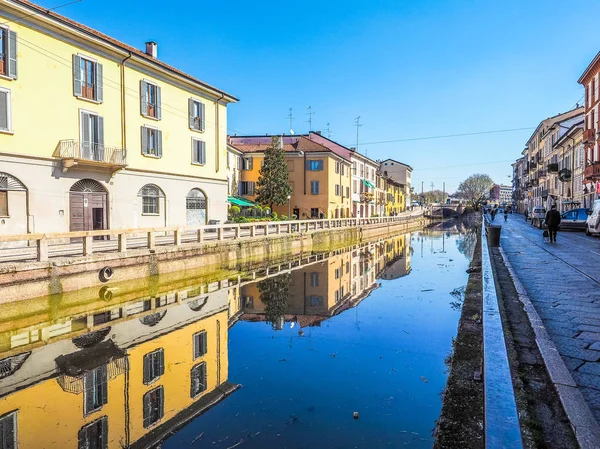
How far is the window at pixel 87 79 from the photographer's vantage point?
18.1m

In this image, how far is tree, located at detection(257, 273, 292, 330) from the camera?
9.93 m

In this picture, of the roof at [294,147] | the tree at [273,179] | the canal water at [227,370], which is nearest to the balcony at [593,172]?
the roof at [294,147]

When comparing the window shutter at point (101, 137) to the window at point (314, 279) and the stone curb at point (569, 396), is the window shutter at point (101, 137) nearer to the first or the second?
the window at point (314, 279)

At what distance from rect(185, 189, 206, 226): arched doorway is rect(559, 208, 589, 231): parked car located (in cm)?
2559

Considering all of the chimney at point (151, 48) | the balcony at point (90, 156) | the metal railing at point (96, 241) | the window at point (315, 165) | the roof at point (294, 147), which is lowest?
the metal railing at point (96, 241)

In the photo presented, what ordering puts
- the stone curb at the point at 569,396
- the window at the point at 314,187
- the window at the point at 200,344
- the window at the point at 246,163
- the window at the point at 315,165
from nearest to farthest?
the stone curb at the point at 569,396 → the window at the point at 200,344 → the window at the point at 246,163 → the window at the point at 315,165 → the window at the point at 314,187

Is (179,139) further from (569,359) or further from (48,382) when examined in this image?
(569,359)

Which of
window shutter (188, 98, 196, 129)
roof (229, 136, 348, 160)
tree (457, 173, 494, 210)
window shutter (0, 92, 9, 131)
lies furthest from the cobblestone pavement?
tree (457, 173, 494, 210)

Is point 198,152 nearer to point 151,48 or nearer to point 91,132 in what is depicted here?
point 151,48

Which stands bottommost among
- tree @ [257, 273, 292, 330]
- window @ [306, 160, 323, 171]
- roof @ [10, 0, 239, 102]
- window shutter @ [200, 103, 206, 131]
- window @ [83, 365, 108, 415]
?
tree @ [257, 273, 292, 330]

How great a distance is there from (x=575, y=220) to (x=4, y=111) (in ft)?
111

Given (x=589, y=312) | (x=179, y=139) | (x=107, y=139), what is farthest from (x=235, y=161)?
(x=589, y=312)

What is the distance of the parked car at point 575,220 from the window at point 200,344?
2890cm

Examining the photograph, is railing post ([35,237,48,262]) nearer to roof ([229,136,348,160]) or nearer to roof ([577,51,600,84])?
roof ([229,136,348,160])
